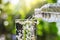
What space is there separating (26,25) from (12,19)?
12cm

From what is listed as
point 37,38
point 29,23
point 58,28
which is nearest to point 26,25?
point 29,23

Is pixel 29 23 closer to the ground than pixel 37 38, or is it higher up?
higher up

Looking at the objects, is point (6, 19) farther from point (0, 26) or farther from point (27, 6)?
point (27, 6)

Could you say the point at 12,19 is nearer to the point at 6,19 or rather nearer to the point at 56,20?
the point at 6,19

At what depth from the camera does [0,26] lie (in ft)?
3.03

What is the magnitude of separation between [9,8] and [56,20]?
0.37 meters

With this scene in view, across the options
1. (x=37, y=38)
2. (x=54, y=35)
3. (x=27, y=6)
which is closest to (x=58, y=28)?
(x=54, y=35)

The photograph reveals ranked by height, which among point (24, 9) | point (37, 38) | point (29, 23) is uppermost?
point (24, 9)

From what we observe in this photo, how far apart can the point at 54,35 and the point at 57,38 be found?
31 millimetres

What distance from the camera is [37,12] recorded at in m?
0.89

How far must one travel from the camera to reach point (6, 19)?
915 millimetres

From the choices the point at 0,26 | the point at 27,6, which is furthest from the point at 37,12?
the point at 0,26

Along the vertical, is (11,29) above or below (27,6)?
below

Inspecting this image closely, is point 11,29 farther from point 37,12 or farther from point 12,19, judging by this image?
point 37,12
